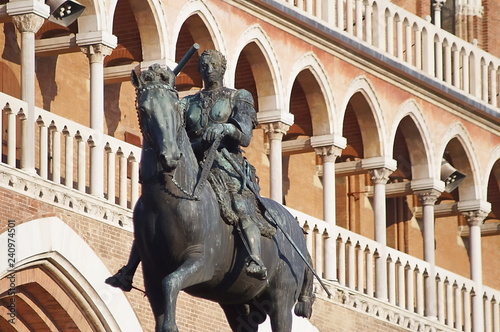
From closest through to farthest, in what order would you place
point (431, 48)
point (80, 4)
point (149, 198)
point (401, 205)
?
point (149, 198) < point (80, 4) < point (431, 48) < point (401, 205)

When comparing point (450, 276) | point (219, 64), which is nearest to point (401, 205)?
point (450, 276)

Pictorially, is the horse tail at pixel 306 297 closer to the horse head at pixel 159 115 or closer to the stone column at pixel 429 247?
the horse head at pixel 159 115

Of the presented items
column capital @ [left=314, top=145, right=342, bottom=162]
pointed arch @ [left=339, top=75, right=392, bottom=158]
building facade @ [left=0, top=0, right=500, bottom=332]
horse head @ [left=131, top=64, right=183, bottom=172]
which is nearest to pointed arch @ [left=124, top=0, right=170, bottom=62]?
building facade @ [left=0, top=0, right=500, bottom=332]

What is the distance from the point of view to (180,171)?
36.4 ft

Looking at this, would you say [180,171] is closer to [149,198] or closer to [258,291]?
[149,198]

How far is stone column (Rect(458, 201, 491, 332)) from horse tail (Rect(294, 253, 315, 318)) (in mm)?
13719

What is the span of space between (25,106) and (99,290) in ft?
6.66

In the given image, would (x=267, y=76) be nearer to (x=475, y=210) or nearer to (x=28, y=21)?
(x=28, y=21)

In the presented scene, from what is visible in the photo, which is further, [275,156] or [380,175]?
[380,175]

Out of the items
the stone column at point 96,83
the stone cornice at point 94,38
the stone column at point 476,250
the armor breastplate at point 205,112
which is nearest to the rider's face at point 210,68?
the armor breastplate at point 205,112

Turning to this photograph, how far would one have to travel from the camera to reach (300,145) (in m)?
24.5

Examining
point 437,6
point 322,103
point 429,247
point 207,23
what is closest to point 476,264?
point 429,247

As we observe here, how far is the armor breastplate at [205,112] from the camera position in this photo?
12.0 m

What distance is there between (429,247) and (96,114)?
7077 mm
